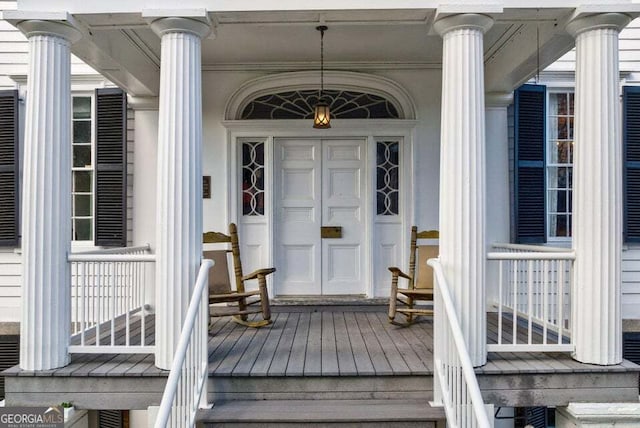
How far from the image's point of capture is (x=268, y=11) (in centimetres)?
344

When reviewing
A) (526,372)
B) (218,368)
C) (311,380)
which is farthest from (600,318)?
(218,368)

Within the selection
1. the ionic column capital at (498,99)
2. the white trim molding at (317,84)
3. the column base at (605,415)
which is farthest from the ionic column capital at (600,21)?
the column base at (605,415)

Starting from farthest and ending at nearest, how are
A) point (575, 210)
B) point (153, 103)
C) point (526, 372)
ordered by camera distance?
point (153, 103) < point (575, 210) < point (526, 372)

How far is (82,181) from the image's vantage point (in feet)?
18.6

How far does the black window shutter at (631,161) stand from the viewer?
535 centimetres

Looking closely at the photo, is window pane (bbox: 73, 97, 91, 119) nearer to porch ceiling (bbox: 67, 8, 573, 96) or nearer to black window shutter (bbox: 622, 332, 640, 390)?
porch ceiling (bbox: 67, 8, 573, 96)

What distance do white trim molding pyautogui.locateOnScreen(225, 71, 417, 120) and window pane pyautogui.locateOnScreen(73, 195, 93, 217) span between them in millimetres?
1896

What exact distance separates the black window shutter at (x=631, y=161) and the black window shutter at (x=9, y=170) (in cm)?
669

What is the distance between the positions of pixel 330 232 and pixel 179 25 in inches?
115

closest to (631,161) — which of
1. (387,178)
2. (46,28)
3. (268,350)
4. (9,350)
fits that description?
(387,178)

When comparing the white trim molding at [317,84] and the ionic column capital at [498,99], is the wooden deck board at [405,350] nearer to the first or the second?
the white trim molding at [317,84]

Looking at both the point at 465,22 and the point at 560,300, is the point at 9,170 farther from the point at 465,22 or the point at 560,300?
the point at 560,300

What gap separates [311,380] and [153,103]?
145 inches

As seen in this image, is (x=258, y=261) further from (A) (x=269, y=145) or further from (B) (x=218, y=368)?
(B) (x=218, y=368)
